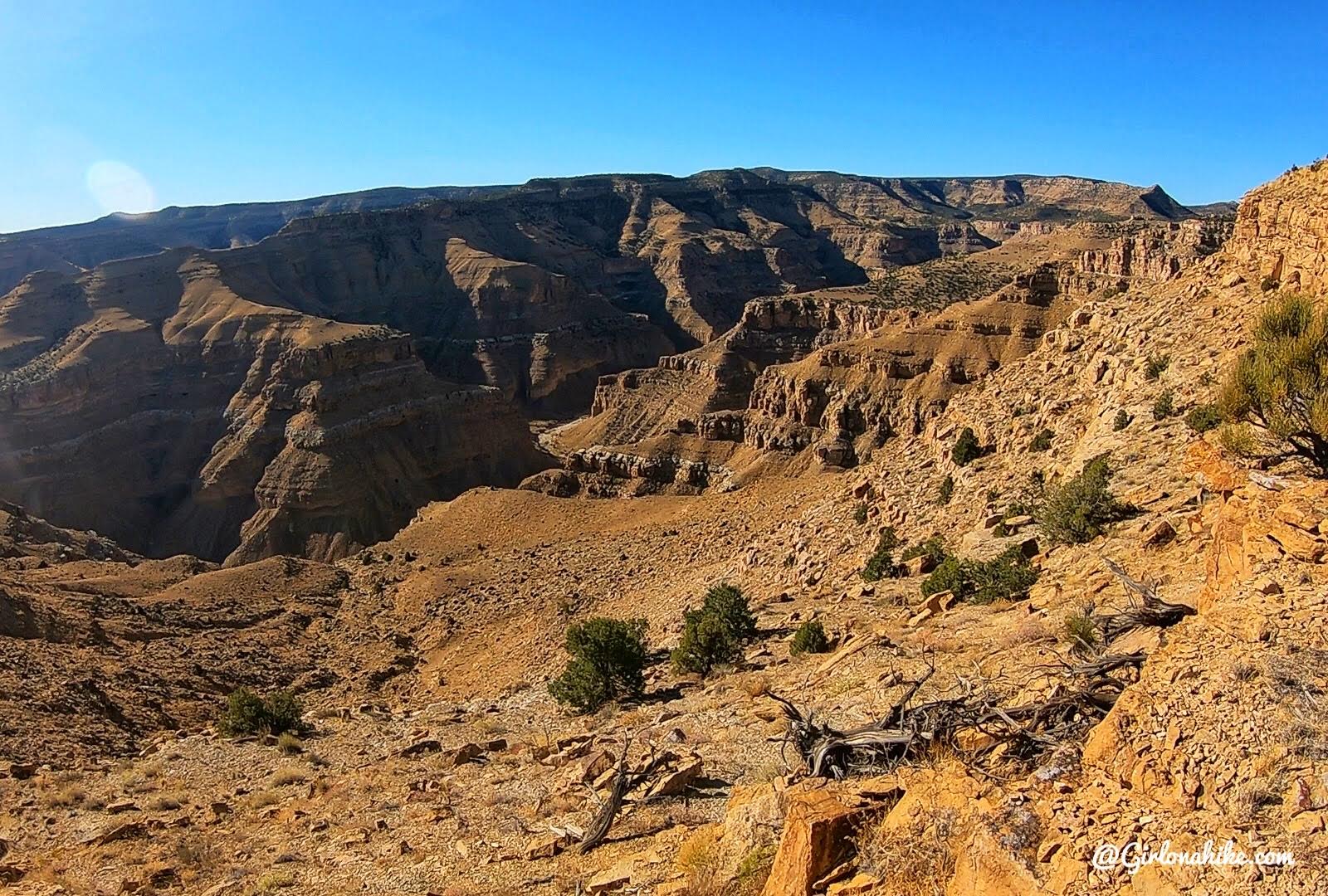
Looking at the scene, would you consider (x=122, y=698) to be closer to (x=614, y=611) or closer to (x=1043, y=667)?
(x=614, y=611)

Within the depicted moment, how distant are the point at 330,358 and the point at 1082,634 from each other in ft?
252

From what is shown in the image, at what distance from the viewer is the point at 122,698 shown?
25.3 meters

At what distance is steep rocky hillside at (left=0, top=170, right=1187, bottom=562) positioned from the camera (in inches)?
2808

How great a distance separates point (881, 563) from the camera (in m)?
22.9

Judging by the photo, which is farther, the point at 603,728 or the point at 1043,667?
the point at 603,728

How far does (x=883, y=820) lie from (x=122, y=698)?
25.9 metres

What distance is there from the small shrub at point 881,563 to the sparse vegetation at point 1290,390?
31.6 feet

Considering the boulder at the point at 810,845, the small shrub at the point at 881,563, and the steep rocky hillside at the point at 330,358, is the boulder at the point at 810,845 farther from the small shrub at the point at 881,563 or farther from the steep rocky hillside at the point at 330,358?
the steep rocky hillside at the point at 330,358

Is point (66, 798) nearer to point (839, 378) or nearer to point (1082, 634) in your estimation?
point (1082, 634)

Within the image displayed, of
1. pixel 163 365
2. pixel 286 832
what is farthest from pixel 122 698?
pixel 163 365

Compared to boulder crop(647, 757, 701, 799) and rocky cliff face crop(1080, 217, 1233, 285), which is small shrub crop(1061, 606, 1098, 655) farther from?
rocky cliff face crop(1080, 217, 1233, 285)

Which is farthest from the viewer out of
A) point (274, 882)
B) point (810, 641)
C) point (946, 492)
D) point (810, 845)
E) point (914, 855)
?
point (946, 492)

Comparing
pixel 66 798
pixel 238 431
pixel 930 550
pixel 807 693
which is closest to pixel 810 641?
pixel 807 693

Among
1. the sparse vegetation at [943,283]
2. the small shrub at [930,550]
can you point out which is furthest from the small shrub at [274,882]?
the sparse vegetation at [943,283]
